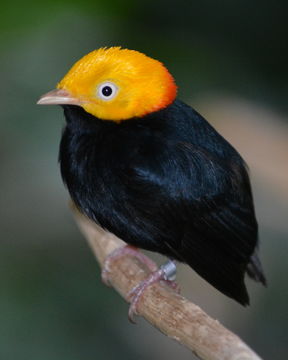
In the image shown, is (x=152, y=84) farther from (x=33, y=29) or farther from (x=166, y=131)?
(x=33, y=29)

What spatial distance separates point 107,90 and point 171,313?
1166 mm

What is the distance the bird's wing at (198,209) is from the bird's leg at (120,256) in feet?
1.38

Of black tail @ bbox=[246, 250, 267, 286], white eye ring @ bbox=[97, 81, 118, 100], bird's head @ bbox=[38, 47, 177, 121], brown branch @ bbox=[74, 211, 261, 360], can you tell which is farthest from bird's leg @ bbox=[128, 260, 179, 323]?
white eye ring @ bbox=[97, 81, 118, 100]

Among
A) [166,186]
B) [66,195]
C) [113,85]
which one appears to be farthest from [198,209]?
[66,195]

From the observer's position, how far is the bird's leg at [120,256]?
5480 mm

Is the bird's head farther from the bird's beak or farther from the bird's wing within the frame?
the bird's wing

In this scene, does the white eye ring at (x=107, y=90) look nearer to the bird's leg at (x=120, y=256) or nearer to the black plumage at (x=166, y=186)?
the black plumage at (x=166, y=186)

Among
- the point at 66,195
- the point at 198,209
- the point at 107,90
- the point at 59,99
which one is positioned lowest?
the point at 66,195

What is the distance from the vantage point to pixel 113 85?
16.0 feet

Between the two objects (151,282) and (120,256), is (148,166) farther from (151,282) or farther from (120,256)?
(120,256)

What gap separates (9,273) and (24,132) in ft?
3.33

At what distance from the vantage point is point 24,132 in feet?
21.4

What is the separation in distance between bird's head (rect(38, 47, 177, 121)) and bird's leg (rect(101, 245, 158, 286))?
92 cm

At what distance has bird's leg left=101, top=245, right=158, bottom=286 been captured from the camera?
216 inches
